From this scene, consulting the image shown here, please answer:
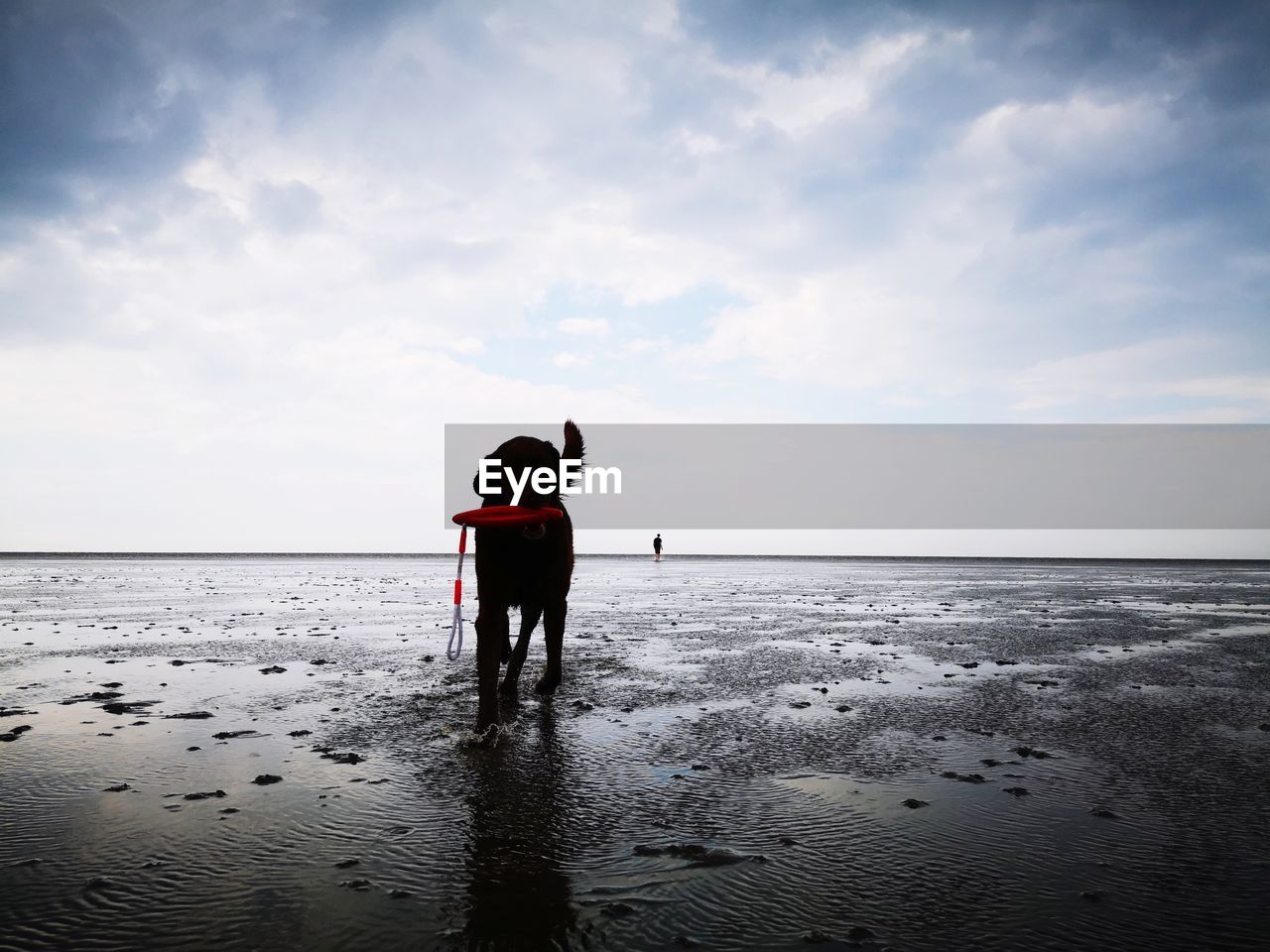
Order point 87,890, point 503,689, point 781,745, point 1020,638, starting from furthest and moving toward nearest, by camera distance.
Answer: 1. point 1020,638
2. point 503,689
3. point 781,745
4. point 87,890

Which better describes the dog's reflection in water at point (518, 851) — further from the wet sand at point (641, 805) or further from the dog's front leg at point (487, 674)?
the dog's front leg at point (487, 674)

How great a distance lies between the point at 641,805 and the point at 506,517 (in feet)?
8.34

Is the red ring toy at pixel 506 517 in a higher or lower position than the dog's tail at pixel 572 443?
lower

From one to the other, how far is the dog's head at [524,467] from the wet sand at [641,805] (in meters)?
1.97

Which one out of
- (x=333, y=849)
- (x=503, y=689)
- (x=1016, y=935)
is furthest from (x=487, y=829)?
(x=503, y=689)

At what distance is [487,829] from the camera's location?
3.86m

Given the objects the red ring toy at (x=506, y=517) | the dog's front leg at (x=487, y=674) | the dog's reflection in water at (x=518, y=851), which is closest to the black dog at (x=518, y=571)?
the dog's front leg at (x=487, y=674)

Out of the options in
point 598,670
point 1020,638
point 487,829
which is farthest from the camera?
point 1020,638

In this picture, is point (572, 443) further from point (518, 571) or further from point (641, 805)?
point (641, 805)

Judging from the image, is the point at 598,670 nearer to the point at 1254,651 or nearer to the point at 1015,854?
the point at 1015,854

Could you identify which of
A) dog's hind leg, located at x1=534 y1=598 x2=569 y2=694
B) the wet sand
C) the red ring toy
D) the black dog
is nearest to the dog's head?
the black dog

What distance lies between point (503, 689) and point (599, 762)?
7.76 feet

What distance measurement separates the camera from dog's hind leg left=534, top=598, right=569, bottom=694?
7086 mm

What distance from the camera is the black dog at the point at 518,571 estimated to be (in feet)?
19.2
